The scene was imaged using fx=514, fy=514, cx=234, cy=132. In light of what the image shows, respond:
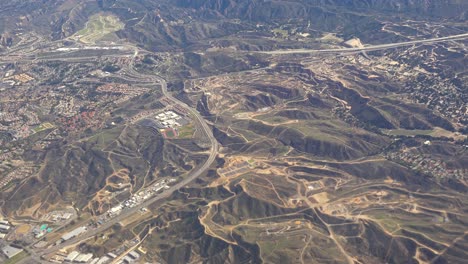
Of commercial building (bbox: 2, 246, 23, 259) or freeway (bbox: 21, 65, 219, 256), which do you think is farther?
freeway (bbox: 21, 65, 219, 256)

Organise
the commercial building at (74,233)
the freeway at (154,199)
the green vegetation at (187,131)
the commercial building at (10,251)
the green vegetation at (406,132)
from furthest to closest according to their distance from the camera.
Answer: the green vegetation at (187,131)
the green vegetation at (406,132)
the commercial building at (74,233)
the freeway at (154,199)
the commercial building at (10,251)

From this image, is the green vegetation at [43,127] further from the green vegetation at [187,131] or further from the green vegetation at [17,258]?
the green vegetation at [17,258]

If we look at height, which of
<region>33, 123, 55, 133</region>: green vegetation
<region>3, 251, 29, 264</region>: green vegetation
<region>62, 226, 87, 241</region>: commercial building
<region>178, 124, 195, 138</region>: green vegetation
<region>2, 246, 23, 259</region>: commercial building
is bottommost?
<region>3, 251, 29, 264</region>: green vegetation

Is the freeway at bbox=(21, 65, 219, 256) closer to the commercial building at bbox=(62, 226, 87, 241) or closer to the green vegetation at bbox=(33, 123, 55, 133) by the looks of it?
the commercial building at bbox=(62, 226, 87, 241)

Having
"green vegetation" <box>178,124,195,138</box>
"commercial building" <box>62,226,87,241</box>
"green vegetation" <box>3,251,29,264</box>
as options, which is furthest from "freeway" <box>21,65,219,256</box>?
"green vegetation" <box>178,124,195,138</box>

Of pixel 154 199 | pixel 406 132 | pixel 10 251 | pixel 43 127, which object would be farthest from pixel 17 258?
pixel 406 132

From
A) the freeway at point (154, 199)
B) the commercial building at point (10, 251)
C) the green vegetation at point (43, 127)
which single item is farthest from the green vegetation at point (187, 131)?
the commercial building at point (10, 251)

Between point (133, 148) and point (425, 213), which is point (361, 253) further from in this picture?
point (133, 148)

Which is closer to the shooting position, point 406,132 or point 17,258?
point 17,258

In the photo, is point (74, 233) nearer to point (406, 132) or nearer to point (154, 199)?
point (154, 199)

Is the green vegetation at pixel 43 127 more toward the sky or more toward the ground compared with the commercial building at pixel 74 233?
more toward the sky

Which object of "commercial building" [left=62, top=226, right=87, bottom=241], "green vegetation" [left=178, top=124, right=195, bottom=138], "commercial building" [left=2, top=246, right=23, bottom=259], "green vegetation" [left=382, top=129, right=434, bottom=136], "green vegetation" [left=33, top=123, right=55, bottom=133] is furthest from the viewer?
"green vegetation" [left=33, top=123, right=55, bottom=133]

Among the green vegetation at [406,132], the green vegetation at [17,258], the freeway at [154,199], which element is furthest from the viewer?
the green vegetation at [406,132]
